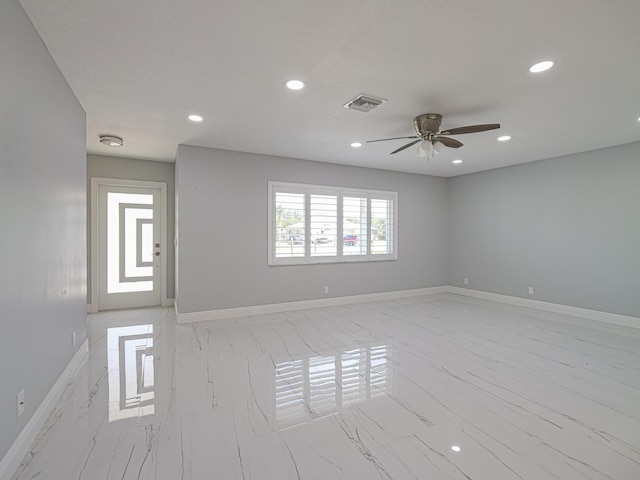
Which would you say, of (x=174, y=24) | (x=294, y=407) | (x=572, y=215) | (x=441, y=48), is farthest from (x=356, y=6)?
(x=572, y=215)

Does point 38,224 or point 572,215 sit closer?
point 38,224

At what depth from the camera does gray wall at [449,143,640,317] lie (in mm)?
4621

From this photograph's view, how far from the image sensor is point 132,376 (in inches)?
115

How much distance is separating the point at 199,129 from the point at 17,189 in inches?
94.7

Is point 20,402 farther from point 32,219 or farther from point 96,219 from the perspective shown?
point 96,219

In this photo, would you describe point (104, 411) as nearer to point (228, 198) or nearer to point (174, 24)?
point (174, 24)

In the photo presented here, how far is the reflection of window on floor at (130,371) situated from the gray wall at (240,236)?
76cm

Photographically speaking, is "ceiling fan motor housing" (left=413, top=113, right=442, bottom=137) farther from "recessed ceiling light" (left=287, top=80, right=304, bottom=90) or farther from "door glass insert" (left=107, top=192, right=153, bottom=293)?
"door glass insert" (left=107, top=192, right=153, bottom=293)

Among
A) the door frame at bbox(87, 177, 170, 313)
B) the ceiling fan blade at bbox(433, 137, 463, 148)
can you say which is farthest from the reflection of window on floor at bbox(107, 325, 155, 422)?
the ceiling fan blade at bbox(433, 137, 463, 148)

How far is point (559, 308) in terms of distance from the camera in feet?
17.5

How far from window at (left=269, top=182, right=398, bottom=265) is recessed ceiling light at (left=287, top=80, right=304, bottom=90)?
2557 millimetres

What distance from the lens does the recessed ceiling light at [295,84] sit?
276 centimetres

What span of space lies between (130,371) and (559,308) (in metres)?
6.24

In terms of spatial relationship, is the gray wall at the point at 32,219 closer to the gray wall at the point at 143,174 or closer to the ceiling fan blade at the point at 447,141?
the gray wall at the point at 143,174
